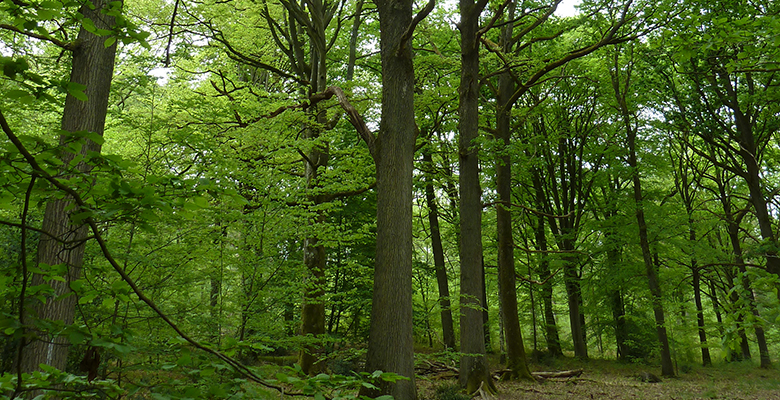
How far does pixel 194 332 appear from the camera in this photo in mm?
5824

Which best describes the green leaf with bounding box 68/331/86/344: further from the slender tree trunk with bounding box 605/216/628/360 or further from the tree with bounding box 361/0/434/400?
the slender tree trunk with bounding box 605/216/628/360

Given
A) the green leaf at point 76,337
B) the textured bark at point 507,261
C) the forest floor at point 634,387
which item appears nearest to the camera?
the green leaf at point 76,337

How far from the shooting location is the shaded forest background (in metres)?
1.57

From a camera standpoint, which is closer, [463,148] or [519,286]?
[463,148]

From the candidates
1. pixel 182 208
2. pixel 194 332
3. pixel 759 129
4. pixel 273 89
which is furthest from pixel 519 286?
pixel 182 208

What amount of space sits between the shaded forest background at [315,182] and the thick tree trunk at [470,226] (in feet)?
0.16

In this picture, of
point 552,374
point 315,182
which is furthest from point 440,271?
point 315,182

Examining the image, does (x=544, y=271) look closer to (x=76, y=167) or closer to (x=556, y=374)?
(x=556, y=374)

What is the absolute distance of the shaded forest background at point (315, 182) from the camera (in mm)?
1574

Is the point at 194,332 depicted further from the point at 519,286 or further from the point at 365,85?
the point at 519,286

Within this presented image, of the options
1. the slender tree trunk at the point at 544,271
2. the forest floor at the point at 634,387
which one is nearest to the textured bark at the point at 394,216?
the forest floor at the point at 634,387

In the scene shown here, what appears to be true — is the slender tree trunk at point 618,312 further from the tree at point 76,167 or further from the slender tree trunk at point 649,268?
the tree at point 76,167

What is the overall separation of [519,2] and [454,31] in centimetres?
198

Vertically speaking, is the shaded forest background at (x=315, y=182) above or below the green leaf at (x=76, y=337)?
above
